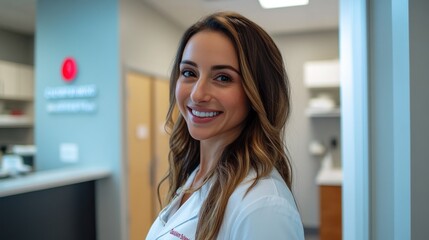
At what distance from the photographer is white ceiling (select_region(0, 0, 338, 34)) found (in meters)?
2.24

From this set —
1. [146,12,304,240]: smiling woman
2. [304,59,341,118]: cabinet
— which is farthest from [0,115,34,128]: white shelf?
[146,12,304,240]: smiling woman

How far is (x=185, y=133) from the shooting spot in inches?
43.6

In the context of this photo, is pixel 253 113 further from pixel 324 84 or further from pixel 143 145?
pixel 324 84

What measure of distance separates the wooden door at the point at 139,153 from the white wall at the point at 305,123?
65.1 inches

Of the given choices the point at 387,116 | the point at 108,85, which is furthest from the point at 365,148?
the point at 108,85

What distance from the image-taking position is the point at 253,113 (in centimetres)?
84

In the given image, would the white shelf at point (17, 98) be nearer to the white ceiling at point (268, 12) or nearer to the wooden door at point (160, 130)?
the wooden door at point (160, 130)

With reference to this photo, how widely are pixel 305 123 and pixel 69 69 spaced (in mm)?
2572

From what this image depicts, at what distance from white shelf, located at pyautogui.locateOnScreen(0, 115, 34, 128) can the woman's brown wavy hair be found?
4091mm

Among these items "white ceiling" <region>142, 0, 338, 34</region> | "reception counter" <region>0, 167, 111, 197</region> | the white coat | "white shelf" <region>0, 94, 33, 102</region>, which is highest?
"white ceiling" <region>142, 0, 338, 34</region>

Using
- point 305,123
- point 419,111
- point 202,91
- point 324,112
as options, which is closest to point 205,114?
point 202,91

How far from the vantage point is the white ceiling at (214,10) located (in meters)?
2.24

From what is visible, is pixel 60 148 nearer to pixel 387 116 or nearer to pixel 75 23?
pixel 75 23

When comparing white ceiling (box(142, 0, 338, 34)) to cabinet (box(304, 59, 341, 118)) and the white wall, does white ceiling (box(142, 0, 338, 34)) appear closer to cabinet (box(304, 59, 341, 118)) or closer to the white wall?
the white wall
